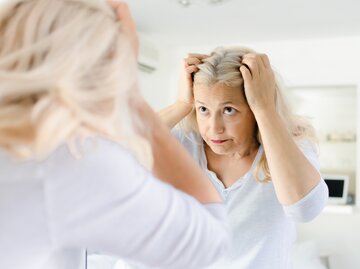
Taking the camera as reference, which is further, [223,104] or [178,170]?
[223,104]

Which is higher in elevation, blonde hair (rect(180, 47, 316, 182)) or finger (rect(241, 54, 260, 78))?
finger (rect(241, 54, 260, 78))

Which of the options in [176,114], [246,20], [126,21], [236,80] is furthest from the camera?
[246,20]

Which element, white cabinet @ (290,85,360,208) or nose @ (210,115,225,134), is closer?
nose @ (210,115,225,134)

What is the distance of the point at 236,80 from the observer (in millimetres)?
1134

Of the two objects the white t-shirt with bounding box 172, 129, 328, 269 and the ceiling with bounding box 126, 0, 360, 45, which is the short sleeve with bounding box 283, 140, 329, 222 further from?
the ceiling with bounding box 126, 0, 360, 45

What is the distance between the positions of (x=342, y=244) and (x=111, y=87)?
10.8 ft

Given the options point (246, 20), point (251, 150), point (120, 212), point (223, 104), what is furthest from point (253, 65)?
point (246, 20)

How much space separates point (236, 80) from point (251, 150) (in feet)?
0.62

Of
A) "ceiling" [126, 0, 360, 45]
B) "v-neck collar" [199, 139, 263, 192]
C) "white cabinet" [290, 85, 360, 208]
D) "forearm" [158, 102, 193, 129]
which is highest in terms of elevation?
"forearm" [158, 102, 193, 129]

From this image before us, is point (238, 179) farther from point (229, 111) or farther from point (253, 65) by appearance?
point (253, 65)

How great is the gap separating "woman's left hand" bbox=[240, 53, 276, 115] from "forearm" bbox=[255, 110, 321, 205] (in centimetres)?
2

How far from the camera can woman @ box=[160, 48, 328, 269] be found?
3.38ft

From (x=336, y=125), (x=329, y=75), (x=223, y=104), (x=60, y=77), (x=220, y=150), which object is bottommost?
(x=336, y=125)

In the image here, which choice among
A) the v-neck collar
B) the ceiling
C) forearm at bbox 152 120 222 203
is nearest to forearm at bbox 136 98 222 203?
forearm at bbox 152 120 222 203
